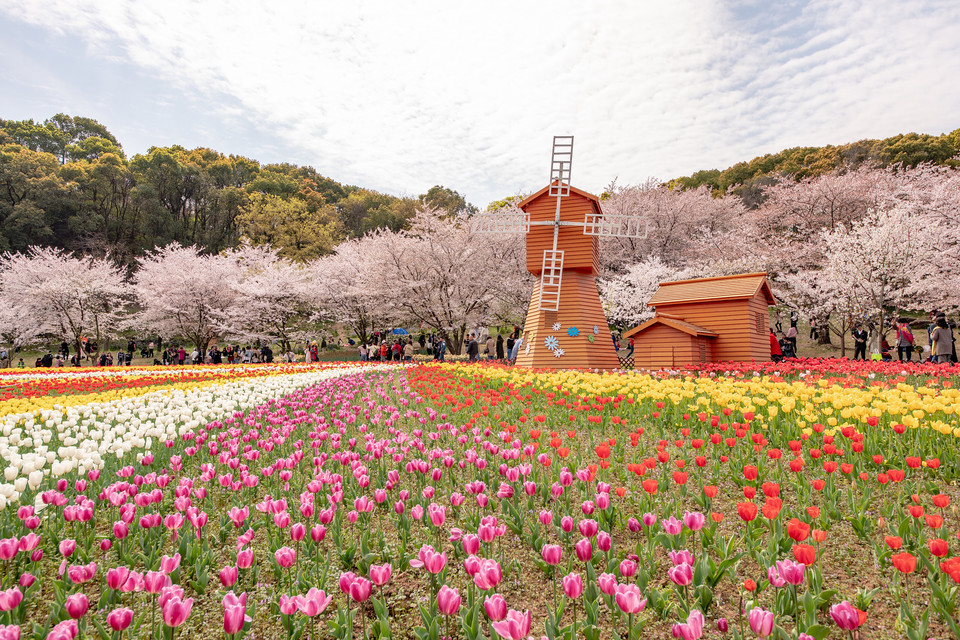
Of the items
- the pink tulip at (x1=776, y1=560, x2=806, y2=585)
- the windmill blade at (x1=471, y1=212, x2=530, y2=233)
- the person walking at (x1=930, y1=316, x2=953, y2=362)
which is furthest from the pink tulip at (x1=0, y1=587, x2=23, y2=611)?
the person walking at (x1=930, y1=316, x2=953, y2=362)

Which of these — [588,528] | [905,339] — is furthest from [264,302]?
[588,528]

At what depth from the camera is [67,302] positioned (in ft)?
127

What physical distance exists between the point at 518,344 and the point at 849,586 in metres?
18.0

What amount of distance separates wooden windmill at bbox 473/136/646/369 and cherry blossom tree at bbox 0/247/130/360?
1369 inches

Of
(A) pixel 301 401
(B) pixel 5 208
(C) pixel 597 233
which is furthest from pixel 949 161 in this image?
(B) pixel 5 208

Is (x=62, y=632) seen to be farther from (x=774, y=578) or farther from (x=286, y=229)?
(x=286, y=229)

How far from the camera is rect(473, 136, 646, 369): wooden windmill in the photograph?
1806 cm

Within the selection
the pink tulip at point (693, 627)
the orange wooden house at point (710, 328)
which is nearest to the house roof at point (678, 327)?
the orange wooden house at point (710, 328)

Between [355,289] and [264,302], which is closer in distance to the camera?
[355,289]

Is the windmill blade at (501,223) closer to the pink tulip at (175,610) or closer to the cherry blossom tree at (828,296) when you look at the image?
the cherry blossom tree at (828,296)

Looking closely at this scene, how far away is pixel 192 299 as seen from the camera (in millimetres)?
34906

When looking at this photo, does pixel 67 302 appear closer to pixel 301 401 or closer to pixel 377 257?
pixel 377 257

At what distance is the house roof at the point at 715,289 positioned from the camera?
664 inches

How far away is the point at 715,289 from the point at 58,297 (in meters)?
44.2
